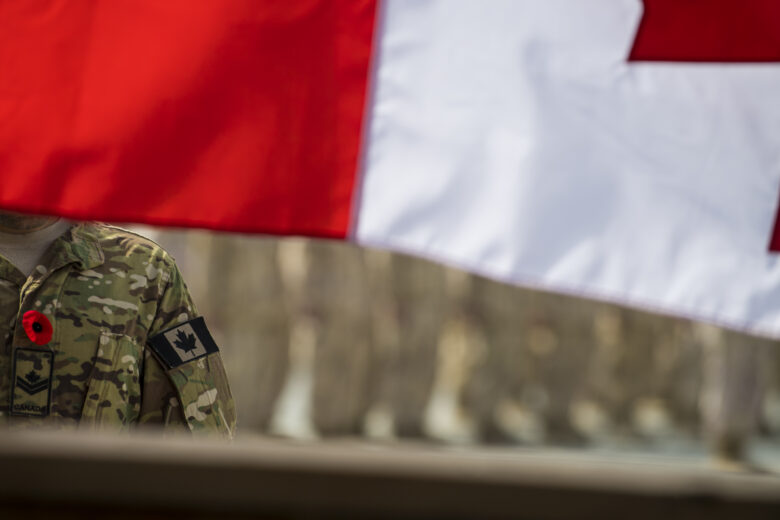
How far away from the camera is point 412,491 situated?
1.21m

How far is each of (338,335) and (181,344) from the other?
8210 millimetres

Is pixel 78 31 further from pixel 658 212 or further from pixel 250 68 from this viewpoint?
pixel 658 212

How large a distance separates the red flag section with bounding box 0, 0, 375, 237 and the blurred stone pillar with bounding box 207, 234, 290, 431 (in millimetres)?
8474

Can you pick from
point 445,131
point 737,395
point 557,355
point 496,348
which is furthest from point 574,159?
point 557,355

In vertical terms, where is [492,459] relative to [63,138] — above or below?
below

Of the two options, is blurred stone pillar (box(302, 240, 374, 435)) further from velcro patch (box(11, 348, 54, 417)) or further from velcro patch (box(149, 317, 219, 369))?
velcro patch (box(11, 348, 54, 417))

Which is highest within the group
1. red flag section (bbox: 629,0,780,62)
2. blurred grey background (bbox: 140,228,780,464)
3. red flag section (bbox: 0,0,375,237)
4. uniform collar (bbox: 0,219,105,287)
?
red flag section (bbox: 629,0,780,62)

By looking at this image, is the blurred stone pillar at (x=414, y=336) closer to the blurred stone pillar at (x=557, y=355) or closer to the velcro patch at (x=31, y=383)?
the blurred stone pillar at (x=557, y=355)

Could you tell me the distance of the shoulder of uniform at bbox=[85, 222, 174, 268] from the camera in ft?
8.93

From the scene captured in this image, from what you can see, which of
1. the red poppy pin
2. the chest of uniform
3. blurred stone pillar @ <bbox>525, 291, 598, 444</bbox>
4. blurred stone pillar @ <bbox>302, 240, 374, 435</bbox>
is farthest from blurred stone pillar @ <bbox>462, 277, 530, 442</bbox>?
the red poppy pin

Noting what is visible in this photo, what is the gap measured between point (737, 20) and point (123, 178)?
3.61ft

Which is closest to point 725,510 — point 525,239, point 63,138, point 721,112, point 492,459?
point 492,459

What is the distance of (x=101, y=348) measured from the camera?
8.49 feet

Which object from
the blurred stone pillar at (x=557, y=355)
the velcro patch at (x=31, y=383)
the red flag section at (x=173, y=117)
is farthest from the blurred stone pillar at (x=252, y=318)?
the red flag section at (x=173, y=117)
